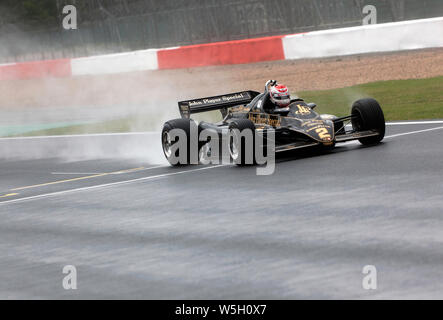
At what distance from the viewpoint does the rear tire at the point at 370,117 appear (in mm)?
12797

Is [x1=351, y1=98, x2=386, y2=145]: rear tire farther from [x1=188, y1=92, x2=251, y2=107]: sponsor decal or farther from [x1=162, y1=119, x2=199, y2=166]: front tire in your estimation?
[x1=162, y1=119, x2=199, y2=166]: front tire

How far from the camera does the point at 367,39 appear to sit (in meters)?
26.0

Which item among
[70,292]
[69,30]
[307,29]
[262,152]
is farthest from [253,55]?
[70,292]

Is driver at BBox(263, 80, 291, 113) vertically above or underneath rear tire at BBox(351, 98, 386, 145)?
above

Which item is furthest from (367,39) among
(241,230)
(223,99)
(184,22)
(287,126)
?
(241,230)

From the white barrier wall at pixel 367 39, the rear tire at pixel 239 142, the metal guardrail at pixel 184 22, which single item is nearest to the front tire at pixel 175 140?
the rear tire at pixel 239 142

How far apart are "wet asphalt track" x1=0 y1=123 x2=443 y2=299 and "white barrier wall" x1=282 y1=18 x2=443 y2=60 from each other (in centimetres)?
1181

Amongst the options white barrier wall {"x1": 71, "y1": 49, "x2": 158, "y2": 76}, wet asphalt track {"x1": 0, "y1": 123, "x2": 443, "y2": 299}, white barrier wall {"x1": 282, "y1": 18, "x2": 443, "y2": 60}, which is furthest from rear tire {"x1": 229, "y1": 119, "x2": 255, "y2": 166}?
white barrier wall {"x1": 71, "y1": 49, "x2": 158, "y2": 76}

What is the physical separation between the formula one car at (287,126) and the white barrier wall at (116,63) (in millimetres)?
18022

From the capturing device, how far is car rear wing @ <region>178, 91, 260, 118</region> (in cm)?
1427

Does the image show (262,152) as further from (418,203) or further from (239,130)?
(418,203)

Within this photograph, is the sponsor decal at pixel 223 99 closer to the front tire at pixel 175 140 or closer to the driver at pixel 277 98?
the front tire at pixel 175 140

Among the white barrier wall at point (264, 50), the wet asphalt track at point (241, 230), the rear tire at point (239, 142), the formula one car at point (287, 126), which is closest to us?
the wet asphalt track at point (241, 230)

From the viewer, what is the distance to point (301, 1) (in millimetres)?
29719
